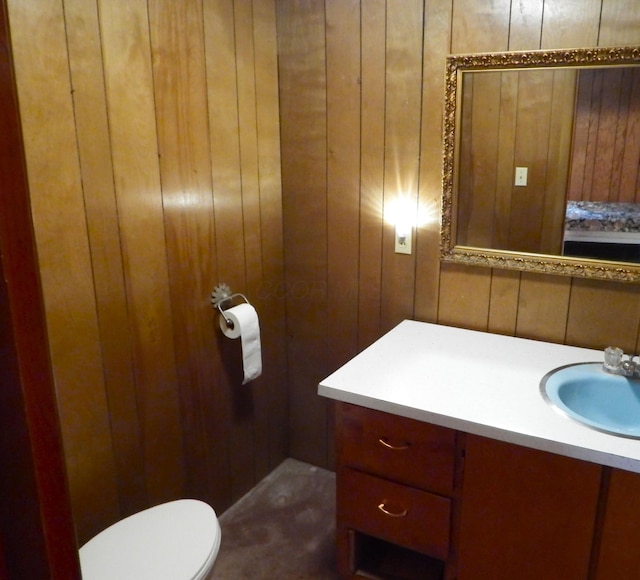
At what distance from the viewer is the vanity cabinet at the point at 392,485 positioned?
1544 millimetres

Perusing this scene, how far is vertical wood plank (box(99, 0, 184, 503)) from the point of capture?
1.56 meters

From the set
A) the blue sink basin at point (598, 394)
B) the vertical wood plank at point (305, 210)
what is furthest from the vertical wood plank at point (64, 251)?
the blue sink basin at point (598, 394)

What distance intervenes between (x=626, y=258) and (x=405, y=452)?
0.89 metres

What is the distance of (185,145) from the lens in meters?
1.80

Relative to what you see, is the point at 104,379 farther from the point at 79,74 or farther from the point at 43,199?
the point at 79,74

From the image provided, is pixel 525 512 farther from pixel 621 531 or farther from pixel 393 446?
pixel 393 446

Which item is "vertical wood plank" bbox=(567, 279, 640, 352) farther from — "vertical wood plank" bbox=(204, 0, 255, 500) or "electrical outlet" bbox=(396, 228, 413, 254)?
"vertical wood plank" bbox=(204, 0, 255, 500)

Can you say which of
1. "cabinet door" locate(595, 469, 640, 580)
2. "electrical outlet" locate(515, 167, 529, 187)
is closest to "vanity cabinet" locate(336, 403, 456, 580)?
"cabinet door" locate(595, 469, 640, 580)

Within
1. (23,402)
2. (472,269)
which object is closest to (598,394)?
(472,269)

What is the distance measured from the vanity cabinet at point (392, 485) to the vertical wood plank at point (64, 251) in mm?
709

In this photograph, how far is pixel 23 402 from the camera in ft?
1.42

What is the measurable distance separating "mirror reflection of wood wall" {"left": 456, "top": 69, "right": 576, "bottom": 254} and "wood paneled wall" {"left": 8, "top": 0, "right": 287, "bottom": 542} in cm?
77

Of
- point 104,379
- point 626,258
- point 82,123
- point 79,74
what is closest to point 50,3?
point 79,74

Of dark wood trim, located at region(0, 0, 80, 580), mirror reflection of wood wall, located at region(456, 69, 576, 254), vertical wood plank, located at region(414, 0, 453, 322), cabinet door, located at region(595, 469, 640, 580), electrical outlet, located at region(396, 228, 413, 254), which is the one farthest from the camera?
electrical outlet, located at region(396, 228, 413, 254)
